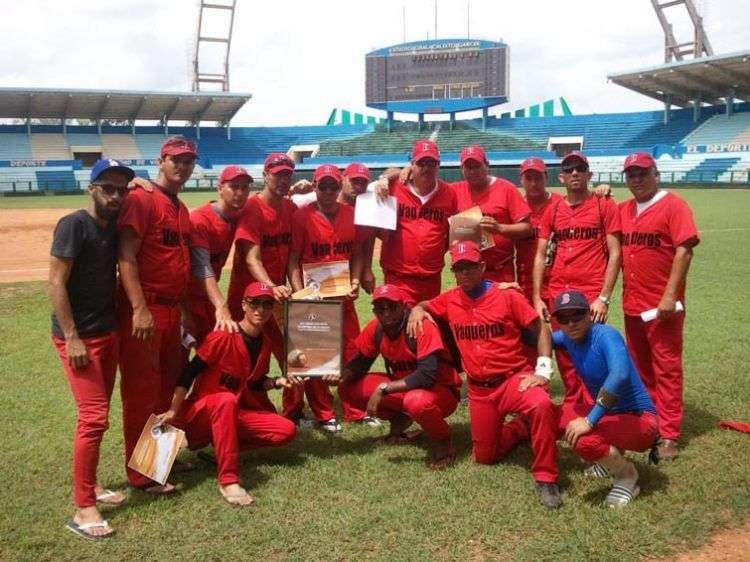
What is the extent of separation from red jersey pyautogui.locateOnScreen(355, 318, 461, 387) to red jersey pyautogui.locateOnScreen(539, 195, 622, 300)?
1.20 m

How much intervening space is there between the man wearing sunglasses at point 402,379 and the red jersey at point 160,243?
1376 millimetres

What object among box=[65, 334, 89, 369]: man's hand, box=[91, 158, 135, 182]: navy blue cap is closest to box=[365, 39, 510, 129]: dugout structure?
box=[91, 158, 135, 182]: navy blue cap

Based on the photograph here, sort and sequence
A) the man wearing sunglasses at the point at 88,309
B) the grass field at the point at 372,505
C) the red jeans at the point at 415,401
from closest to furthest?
the grass field at the point at 372,505 < the man wearing sunglasses at the point at 88,309 < the red jeans at the point at 415,401

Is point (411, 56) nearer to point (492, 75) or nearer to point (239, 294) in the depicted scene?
point (492, 75)

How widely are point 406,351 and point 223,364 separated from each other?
52.8 inches

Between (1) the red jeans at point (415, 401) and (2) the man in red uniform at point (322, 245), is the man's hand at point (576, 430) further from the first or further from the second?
(2) the man in red uniform at point (322, 245)

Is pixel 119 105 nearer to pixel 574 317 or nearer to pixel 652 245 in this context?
pixel 652 245

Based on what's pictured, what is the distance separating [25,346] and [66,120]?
5774 cm

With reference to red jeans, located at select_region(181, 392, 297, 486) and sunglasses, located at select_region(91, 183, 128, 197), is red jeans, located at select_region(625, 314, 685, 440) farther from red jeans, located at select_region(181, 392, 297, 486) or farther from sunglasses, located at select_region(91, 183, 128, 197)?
sunglasses, located at select_region(91, 183, 128, 197)

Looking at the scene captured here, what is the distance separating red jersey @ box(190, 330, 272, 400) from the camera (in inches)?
183

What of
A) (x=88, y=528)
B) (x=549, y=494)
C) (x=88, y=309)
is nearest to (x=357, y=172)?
(x=88, y=309)

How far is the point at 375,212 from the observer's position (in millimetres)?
5457

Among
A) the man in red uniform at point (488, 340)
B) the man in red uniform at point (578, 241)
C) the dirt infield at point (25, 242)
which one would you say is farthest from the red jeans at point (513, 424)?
the dirt infield at point (25, 242)

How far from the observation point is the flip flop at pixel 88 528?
3838mm
